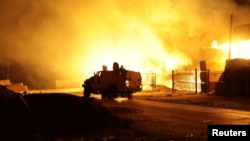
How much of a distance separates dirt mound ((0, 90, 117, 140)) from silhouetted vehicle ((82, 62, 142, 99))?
1135cm

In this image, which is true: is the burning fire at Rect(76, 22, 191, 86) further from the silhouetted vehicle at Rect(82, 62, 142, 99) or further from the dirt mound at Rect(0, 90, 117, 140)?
the dirt mound at Rect(0, 90, 117, 140)

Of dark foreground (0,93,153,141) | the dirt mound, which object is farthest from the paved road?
the dirt mound

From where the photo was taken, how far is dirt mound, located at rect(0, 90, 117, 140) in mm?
12453

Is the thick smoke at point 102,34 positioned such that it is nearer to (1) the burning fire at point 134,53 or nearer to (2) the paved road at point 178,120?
(1) the burning fire at point 134,53

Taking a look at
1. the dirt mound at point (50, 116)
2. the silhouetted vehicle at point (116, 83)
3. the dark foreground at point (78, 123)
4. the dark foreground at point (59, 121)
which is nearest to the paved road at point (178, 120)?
the dark foreground at point (78, 123)

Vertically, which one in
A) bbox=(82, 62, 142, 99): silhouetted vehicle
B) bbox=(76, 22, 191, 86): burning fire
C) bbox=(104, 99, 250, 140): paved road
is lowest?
bbox=(104, 99, 250, 140): paved road

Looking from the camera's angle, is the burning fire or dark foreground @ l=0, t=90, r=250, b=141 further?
the burning fire

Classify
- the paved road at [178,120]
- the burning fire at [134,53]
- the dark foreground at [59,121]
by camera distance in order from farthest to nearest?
the burning fire at [134,53] → the paved road at [178,120] → the dark foreground at [59,121]

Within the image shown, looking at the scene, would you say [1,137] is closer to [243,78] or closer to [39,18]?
[243,78]

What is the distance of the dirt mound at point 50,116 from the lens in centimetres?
1245

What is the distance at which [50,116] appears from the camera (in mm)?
13344

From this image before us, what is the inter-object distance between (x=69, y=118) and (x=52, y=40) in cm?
3533

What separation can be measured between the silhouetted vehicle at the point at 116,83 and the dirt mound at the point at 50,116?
447 inches

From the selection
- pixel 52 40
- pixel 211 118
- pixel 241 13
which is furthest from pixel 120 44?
pixel 211 118
